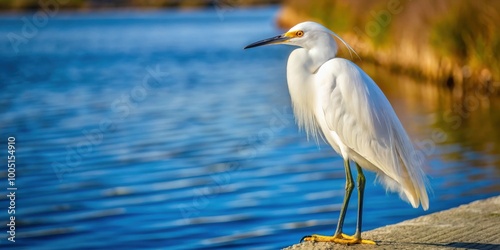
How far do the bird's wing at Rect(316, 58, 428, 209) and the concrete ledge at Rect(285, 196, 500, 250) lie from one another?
256mm

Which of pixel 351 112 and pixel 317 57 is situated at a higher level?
pixel 317 57

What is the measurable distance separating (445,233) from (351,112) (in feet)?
3.36

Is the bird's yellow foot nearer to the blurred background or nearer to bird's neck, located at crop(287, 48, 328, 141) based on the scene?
bird's neck, located at crop(287, 48, 328, 141)

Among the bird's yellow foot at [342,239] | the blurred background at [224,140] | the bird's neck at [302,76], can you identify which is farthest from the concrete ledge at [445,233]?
the blurred background at [224,140]

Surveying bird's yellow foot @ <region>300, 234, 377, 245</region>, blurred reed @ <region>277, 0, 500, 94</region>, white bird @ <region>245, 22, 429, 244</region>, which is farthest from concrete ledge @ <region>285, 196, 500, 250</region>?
blurred reed @ <region>277, 0, 500, 94</region>

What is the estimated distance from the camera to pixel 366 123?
4773 mm

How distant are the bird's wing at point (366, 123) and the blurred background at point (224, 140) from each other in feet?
6.73

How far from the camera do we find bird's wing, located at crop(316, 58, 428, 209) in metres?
4.75

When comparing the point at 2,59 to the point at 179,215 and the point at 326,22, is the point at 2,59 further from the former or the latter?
the point at 179,215

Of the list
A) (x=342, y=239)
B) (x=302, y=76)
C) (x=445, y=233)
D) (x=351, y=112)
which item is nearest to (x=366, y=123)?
(x=351, y=112)

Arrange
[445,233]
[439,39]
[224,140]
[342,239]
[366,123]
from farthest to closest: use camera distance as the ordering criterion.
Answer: [439,39] < [224,140] < [445,233] < [342,239] < [366,123]

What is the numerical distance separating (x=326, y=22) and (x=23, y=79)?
40.3 ft

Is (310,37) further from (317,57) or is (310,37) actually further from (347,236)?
(347,236)

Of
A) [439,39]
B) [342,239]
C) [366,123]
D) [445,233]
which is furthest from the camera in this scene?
[439,39]
